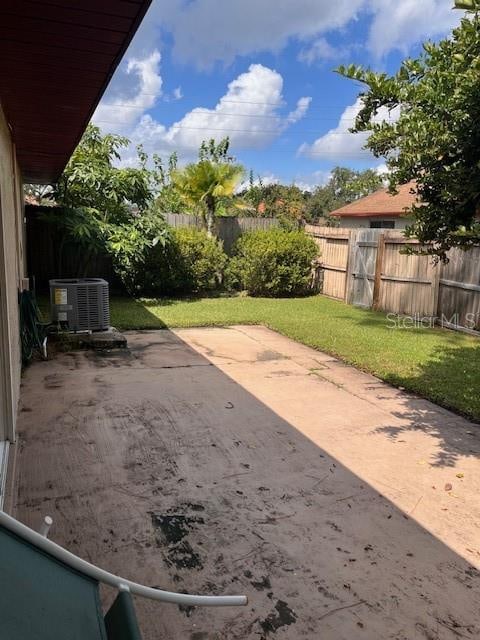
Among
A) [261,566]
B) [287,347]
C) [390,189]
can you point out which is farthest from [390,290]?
[261,566]

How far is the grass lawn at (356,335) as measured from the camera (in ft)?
18.8

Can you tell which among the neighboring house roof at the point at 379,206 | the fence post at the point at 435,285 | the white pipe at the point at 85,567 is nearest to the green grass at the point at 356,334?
the fence post at the point at 435,285

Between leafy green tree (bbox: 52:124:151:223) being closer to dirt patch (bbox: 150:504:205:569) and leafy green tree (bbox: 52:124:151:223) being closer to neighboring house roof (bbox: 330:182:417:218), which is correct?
dirt patch (bbox: 150:504:205:569)

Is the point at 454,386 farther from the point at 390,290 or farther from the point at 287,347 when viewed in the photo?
the point at 390,290

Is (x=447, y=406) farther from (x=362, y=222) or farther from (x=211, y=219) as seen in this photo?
(x=362, y=222)

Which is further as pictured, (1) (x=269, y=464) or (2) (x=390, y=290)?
(2) (x=390, y=290)

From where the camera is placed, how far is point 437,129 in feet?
10.6

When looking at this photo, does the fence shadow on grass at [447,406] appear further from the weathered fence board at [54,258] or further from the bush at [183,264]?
the weathered fence board at [54,258]

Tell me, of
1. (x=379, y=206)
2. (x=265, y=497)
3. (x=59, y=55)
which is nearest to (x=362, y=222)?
(x=379, y=206)

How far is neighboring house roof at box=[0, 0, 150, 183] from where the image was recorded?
200cm

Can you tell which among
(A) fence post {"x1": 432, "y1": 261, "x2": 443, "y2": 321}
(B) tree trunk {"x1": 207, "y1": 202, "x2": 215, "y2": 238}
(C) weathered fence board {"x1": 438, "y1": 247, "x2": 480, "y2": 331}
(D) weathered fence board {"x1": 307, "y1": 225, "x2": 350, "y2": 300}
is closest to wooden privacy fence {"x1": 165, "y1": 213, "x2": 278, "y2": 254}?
(B) tree trunk {"x1": 207, "y1": 202, "x2": 215, "y2": 238}

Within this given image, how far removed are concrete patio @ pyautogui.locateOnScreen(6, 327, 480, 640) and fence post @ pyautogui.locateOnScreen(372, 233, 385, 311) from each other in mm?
5708

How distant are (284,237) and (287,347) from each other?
5.79 metres

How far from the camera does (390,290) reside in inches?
416
